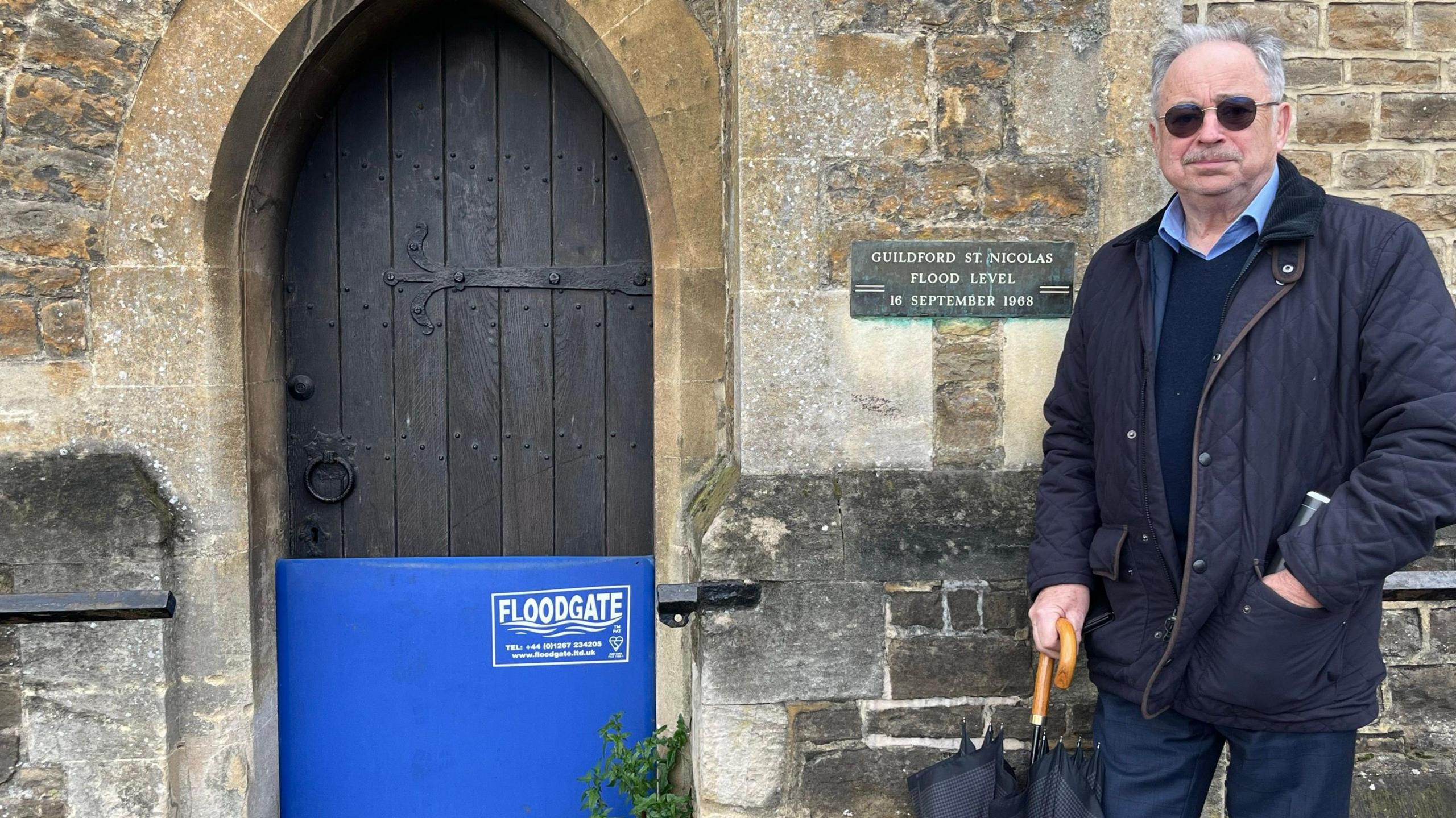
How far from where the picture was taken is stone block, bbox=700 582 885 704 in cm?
266

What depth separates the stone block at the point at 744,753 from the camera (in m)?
2.66

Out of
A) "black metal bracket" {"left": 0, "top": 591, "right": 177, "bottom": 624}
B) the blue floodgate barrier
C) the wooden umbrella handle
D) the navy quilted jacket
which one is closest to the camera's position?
the navy quilted jacket

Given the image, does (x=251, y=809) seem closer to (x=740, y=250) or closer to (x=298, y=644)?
(x=298, y=644)

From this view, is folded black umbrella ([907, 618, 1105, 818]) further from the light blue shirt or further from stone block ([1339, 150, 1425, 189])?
stone block ([1339, 150, 1425, 189])

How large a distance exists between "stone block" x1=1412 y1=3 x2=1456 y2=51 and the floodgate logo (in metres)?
2.70

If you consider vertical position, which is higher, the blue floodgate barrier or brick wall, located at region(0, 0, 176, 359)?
brick wall, located at region(0, 0, 176, 359)

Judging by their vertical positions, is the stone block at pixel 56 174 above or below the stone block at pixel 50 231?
above

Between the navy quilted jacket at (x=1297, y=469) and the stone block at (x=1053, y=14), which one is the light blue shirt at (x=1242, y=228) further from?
the stone block at (x=1053, y=14)

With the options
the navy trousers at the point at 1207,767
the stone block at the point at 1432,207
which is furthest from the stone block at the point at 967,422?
the stone block at the point at 1432,207

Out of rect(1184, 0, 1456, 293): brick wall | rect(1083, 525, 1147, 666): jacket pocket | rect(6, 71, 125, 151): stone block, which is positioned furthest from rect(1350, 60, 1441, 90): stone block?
rect(6, 71, 125, 151): stone block

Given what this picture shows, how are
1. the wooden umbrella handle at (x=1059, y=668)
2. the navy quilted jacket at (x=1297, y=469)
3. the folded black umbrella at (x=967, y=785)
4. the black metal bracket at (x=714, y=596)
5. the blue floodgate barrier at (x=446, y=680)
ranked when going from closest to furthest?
the navy quilted jacket at (x=1297, y=469) → the wooden umbrella handle at (x=1059, y=668) → the folded black umbrella at (x=967, y=785) → the black metal bracket at (x=714, y=596) → the blue floodgate barrier at (x=446, y=680)

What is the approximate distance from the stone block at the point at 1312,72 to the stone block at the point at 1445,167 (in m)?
0.35

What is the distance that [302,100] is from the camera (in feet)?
10.5

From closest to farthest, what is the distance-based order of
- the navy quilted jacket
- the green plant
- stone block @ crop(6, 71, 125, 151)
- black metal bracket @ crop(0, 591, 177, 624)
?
the navy quilted jacket, black metal bracket @ crop(0, 591, 177, 624), stone block @ crop(6, 71, 125, 151), the green plant
